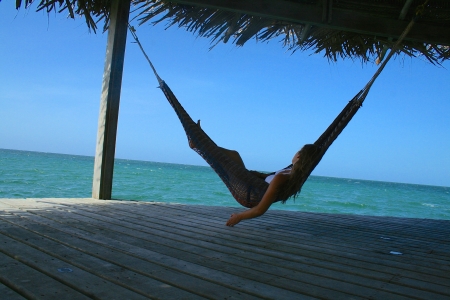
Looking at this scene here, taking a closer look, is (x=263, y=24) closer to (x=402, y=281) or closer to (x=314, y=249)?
(x=314, y=249)

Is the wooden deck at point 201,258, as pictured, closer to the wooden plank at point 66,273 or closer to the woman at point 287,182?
the wooden plank at point 66,273

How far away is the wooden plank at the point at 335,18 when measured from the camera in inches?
107

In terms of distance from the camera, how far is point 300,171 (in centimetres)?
203

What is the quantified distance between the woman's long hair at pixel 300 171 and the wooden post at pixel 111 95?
1.49 metres

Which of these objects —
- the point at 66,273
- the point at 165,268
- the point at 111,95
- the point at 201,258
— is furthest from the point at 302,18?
the point at 66,273

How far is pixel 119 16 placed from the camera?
9.86 ft

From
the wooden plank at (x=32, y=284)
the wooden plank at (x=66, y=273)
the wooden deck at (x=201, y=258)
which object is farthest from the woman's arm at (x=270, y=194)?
the wooden plank at (x=32, y=284)

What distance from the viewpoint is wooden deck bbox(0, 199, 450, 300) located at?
105 centimetres

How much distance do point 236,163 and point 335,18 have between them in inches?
52.2

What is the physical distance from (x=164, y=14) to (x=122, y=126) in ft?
Result: 79.6

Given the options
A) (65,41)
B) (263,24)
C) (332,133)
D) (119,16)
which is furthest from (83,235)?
(65,41)

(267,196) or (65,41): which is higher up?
(65,41)

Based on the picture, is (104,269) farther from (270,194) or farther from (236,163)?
(236,163)

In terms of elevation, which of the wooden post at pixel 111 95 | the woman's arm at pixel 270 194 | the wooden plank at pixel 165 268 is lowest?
the wooden plank at pixel 165 268
